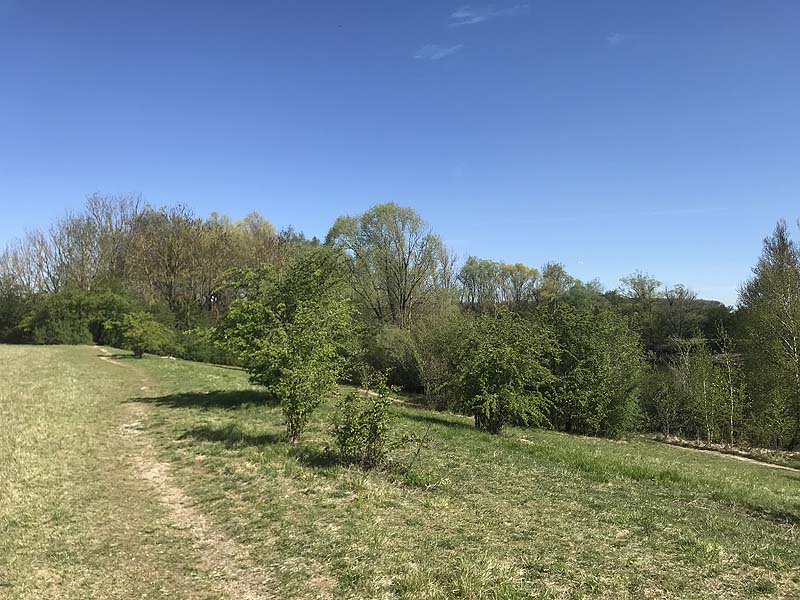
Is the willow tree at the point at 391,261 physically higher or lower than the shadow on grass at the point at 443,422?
higher

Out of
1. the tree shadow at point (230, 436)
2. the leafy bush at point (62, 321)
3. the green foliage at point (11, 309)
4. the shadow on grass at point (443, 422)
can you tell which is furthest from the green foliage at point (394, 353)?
the green foliage at point (11, 309)

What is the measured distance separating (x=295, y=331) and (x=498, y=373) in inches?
288

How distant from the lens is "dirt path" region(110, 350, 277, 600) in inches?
214

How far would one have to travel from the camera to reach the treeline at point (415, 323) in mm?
16497

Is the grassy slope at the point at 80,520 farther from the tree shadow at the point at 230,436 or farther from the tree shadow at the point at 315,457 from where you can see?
the tree shadow at the point at 315,457

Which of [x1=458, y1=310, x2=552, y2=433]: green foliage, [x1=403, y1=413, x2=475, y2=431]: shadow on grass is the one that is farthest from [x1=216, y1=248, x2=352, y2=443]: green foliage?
[x1=403, y1=413, x2=475, y2=431]: shadow on grass

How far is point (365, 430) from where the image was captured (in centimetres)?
931

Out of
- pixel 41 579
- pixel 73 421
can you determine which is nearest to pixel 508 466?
pixel 41 579

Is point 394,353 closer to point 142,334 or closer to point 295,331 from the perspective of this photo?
point 142,334

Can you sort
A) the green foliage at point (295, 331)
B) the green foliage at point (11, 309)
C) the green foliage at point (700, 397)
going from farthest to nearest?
the green foliage at point (11, 309), the green foliage at point (700, 397), the green foliage at point (295, 331)

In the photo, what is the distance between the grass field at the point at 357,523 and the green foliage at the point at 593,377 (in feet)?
43.1

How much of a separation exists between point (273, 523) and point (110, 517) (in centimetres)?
254

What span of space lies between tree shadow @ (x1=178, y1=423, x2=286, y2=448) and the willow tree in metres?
34.3

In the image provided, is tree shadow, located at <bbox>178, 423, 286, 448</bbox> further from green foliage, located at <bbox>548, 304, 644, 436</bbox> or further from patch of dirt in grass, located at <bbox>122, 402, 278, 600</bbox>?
green foliage, located at <bbox>548, 304, 644, 436</bbox>
